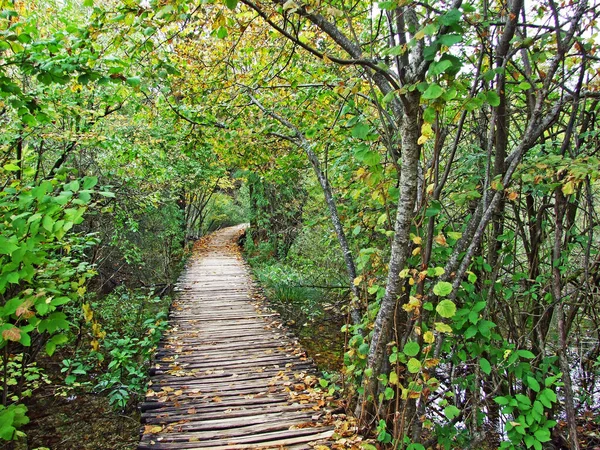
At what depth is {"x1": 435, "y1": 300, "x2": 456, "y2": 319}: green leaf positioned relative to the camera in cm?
246

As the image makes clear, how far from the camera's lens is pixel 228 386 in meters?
4.31

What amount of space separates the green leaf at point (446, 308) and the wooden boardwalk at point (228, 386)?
1658 mm

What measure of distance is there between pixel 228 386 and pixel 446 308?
9.41ft

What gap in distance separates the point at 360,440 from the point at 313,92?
3924 millimetres

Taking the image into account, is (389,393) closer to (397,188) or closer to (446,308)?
(446,308)

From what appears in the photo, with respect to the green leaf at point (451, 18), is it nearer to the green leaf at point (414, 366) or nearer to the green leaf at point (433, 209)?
the green leaf at point (433, 209)

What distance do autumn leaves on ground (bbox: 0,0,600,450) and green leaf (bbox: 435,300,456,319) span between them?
0.01 metres

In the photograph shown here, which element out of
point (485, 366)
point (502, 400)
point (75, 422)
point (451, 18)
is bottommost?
point (75, 422)

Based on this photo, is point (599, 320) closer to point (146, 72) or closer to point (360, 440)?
point (360, 440)

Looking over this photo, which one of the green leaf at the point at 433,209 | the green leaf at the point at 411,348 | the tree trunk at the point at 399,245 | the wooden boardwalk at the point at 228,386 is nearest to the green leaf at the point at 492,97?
the tree trunk at the point at 399,245

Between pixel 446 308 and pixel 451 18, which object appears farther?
pixel 446 308

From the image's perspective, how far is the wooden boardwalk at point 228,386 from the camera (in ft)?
11.0

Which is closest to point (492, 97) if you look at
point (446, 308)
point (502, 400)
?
point (446, 308)

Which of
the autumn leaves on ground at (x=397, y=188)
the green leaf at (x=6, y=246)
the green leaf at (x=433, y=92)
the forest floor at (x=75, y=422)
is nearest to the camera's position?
the green leaf at (x=6, y=246)
